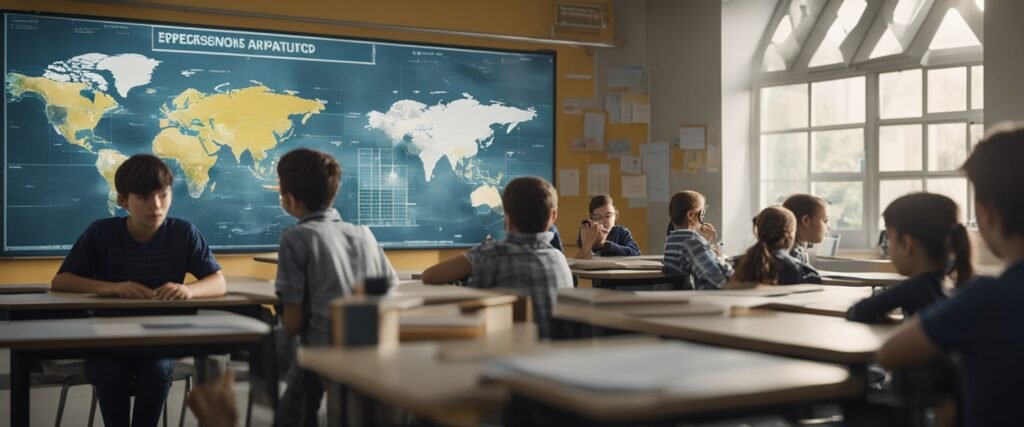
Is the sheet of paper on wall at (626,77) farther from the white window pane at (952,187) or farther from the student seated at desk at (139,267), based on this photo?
the student seated at desk at (139,267)

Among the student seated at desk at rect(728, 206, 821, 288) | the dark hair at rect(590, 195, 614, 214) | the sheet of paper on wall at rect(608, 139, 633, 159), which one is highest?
the sheet of paper on wall at rect(608, 139, 633, 159)

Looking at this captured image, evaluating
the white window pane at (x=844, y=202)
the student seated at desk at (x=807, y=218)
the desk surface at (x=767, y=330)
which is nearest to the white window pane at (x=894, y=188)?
the white window pane at (x=844, y=202)

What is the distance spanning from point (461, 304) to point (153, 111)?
4434mm

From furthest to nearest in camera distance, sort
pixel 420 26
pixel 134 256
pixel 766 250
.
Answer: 1. pixel 420 26
2. pixel 766 250
3. pixel 134 256

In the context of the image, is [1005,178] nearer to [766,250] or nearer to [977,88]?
[766,250]

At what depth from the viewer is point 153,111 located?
6.42 metres

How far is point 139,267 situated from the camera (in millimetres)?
3832

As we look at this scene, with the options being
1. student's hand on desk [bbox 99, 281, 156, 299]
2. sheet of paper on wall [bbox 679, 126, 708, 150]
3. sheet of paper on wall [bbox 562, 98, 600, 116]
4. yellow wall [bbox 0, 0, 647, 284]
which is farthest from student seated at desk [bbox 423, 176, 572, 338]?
sheet of paper on wall [bbox 679, 126, 708, 150]

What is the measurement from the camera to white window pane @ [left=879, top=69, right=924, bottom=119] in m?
6.93

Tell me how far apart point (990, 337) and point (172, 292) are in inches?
104

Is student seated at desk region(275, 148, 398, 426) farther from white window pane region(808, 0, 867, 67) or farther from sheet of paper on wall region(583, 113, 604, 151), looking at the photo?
white window pane region(808, 0, 867, 67)

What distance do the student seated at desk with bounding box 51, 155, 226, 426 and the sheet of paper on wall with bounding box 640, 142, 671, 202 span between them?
4765 mm

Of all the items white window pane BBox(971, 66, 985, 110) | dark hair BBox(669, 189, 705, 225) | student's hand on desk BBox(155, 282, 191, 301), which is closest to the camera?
student's hand on desk BBox(155, 282, 191, 301)

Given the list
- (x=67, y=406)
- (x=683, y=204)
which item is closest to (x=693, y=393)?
(x=683, y=204)
